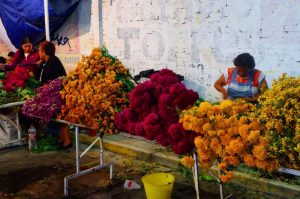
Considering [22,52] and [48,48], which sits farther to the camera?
[22,52]

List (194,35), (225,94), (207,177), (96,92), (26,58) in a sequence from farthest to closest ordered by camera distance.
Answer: (26,58) < (194,35) < (225,94) < (207,177) < (96,92)

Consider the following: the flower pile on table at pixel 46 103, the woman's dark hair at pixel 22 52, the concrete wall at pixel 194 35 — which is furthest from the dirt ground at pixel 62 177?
the woman's dark hair at pixel 22 52

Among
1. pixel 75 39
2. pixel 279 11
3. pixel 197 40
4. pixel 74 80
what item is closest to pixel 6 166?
pixel 74 80

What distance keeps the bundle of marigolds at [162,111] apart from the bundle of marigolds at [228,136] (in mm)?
205

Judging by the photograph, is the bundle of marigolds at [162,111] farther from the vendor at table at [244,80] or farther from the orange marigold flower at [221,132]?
the vendor at table at [244,80]

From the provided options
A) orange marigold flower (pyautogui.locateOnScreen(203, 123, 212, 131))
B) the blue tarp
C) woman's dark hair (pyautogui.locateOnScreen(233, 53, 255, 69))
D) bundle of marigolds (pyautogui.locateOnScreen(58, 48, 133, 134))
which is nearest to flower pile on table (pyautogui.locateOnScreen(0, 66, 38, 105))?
the blue tarp

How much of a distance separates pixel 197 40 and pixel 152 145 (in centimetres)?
204

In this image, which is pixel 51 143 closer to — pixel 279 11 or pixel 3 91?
pixel 3 91

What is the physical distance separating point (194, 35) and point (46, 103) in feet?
9.03

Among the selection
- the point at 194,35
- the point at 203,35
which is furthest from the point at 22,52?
the point at 203,35

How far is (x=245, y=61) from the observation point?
6078 millimetres

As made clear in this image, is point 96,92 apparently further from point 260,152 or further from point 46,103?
point 260,152

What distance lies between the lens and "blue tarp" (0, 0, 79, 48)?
8.75m

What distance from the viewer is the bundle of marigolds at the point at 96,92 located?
200 inches
